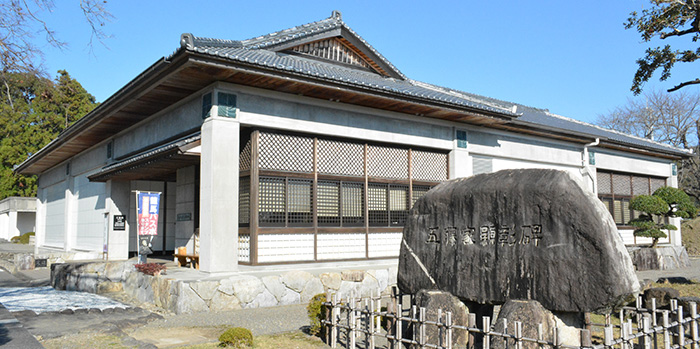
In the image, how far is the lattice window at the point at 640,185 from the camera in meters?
23.5

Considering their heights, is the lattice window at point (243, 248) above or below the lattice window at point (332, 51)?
below

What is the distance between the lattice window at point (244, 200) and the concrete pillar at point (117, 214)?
7.34 m

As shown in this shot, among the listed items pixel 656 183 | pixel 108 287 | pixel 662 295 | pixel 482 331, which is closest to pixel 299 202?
pixel 108 287

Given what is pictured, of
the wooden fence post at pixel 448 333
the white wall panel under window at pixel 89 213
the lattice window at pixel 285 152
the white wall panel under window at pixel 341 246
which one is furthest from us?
the white wall panel under window at pixel 89 213

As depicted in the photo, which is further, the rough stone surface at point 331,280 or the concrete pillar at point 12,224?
the concrete pillar at point 12,224

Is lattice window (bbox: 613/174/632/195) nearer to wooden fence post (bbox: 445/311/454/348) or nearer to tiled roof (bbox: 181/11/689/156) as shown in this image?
tiled roof (bbox: 181/11/689/156)

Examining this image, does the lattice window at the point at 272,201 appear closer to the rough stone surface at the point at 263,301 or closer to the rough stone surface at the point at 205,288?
the rough stone surface at the point at 263,301

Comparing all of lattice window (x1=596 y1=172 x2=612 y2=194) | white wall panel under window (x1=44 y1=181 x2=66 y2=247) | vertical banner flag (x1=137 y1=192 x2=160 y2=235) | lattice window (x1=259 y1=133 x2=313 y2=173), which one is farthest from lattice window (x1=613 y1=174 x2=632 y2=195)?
white wall panel under window (x1=44 y1=181 x2=66 y2=247)

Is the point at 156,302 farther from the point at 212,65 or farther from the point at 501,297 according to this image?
the point at 501,297

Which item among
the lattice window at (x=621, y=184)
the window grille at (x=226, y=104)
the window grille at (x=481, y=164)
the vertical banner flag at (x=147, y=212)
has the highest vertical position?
the window grille at (x=226, y=104)

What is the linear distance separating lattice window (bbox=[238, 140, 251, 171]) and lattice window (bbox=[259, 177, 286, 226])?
0.53 meters

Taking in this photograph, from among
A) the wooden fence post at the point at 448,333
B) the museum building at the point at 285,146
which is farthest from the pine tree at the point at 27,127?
the wooden fence post at the point at 448,333

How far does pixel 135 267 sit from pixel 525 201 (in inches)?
389

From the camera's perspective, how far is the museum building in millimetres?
12156
